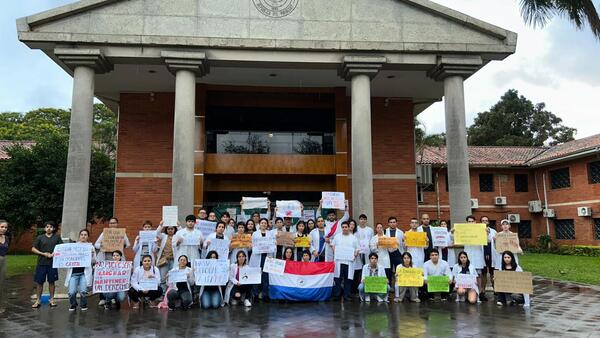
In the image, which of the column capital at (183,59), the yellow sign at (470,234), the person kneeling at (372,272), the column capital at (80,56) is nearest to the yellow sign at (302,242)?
the person kneeling at (372,272)

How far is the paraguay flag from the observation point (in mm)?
10484

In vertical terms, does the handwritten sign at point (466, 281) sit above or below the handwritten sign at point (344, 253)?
below

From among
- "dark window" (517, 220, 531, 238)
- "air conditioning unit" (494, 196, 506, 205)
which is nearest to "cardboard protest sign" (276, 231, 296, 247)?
"air conditioning unit" (494, 196, 506, 205)

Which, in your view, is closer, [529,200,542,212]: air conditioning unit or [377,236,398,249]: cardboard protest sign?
[377,236,398,249]: cardboard protest sign

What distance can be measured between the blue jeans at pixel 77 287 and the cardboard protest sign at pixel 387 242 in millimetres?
6943

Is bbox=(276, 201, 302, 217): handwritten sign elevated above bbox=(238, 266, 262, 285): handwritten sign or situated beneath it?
elevated above

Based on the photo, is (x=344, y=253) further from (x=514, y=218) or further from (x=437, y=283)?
(x=514, y=218)

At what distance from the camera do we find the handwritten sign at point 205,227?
37.5ft

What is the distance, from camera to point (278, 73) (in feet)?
54.1

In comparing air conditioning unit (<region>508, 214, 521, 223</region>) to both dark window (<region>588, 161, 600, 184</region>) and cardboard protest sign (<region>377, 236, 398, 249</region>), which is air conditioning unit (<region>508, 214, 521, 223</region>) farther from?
cardboard protest sign (<region>377, 236, 398, 249</region>)

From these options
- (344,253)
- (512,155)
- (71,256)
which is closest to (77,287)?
(71,256)

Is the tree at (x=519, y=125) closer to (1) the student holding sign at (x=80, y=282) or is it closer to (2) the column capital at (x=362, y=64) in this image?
(2) the column capital at (x=362, y=64)

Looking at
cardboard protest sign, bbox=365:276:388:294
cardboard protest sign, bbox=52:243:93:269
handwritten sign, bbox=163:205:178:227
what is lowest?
cardboard protest sign, bbox=365:276:388:294

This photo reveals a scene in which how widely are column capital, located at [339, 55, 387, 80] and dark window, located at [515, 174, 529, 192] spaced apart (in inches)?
920
